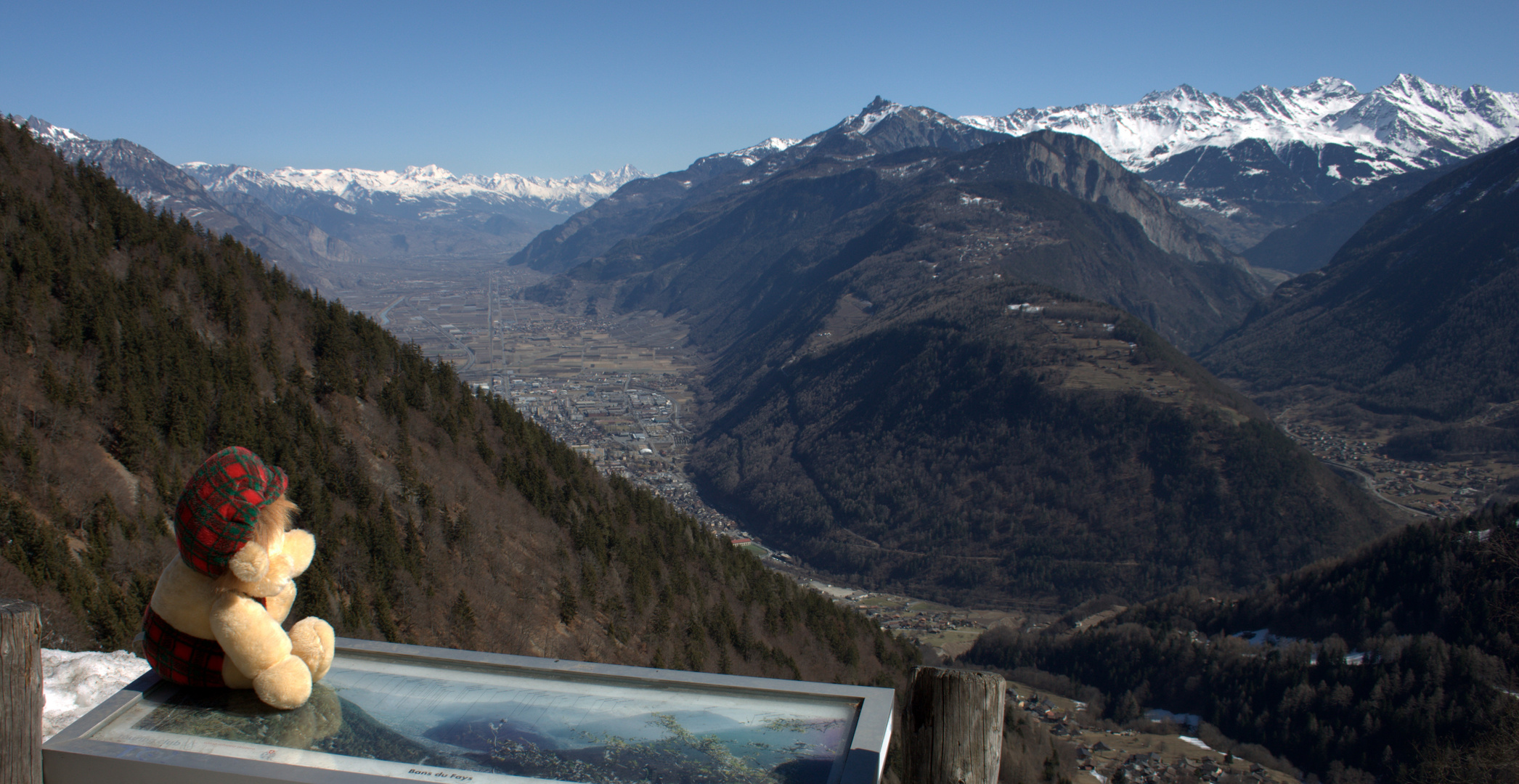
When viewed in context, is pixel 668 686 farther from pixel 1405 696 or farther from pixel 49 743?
pixel 1405 696

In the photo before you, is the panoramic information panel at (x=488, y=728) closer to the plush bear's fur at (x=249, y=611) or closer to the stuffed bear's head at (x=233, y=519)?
the plush bear's fur at (x=249, y=611)

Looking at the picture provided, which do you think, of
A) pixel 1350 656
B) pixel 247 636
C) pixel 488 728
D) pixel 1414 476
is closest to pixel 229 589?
pixel 247 636

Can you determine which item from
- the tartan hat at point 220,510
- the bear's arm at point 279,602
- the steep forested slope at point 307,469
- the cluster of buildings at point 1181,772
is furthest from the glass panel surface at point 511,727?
the cluster of buildings at point 1181,772

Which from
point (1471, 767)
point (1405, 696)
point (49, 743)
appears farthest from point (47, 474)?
point (1405, 696)

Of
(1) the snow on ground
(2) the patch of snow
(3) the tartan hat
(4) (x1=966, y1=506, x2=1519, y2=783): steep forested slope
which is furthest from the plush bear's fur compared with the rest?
(2) the patch of snow

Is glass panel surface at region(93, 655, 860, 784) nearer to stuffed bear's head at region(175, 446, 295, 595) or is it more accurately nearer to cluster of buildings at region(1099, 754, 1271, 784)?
stuffed bear's head at region(175, 446, 295, 595)

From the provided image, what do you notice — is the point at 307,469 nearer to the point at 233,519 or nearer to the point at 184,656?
the point at 184,656
